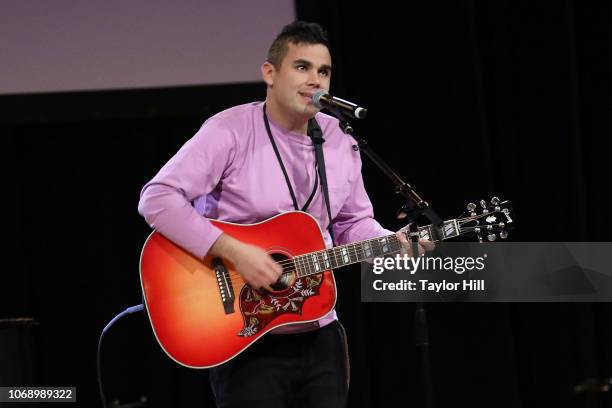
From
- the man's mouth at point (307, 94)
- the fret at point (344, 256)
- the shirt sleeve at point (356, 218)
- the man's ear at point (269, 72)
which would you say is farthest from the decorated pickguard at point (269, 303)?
the man's ear at point (269, 72)

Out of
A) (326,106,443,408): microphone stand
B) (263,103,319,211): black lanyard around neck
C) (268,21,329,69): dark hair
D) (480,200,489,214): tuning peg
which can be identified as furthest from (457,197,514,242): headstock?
(268,21,329,69): dark hair

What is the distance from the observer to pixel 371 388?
13.9ft

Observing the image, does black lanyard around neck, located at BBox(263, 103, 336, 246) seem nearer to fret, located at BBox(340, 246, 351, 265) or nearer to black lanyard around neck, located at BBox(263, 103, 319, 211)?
black lanyard around neck, located at BBox(263, 103, 319, 211)

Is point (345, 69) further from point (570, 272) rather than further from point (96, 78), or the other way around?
point (570, 272)

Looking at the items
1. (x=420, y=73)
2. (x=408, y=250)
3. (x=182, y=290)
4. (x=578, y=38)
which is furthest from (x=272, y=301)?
(x=578, y=38)

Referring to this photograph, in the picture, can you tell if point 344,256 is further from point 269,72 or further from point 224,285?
point 269,72

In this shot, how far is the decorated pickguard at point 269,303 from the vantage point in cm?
251

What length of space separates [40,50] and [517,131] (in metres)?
2.55

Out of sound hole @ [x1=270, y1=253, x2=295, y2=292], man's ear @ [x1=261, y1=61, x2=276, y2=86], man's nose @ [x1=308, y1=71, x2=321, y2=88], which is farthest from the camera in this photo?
man's ear @ [x1=261, y1=61, x2=276, y2=86]

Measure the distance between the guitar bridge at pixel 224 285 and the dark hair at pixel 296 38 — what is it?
73 centimetres

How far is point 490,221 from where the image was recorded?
2.70 m

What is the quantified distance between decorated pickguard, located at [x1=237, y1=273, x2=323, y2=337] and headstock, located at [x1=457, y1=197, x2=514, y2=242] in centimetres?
56

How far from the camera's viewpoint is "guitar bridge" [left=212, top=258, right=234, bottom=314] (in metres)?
2.53

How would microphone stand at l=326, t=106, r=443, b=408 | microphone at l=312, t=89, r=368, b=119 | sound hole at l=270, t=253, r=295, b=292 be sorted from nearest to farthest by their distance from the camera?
microphone at l=312, t=89, r=368, b=119, microphone stand at l=326, t=106, r=443, b=408, sound hole at l=270, t=253, r=295, b=292
